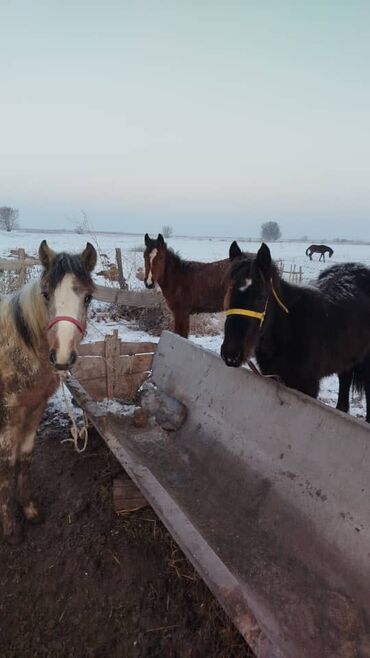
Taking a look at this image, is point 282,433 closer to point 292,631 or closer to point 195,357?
point 292,631

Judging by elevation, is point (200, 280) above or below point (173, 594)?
above

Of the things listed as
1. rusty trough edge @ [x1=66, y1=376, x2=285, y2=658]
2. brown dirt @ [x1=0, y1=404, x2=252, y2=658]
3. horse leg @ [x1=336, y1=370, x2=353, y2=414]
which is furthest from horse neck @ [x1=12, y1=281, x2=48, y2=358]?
horse leg @ [x1=336, y1=370, x2=353, y2=414]

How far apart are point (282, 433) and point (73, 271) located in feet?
5.51

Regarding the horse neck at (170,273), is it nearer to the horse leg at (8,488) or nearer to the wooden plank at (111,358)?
the wooden plank at (111,358)

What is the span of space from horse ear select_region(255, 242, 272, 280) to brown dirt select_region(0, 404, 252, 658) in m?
1.88

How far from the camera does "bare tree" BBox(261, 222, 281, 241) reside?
280 feet

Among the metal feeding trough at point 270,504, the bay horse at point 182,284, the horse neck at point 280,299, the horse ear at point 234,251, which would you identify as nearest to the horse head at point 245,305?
the horse neck at point 280,299

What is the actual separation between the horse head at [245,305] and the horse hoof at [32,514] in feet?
5.64

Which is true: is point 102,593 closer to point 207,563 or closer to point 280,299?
point 207,563

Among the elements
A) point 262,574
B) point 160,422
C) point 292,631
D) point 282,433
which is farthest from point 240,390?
point 292,631

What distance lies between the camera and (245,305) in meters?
2.69

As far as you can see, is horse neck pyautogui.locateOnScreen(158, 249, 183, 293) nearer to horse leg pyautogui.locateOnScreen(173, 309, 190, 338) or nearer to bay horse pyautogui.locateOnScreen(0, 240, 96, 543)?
horse leg pyautogui.locateOnScreen(173, 309, 190, 338)

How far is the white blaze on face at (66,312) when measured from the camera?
215 centimetres

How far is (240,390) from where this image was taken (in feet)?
10.2
